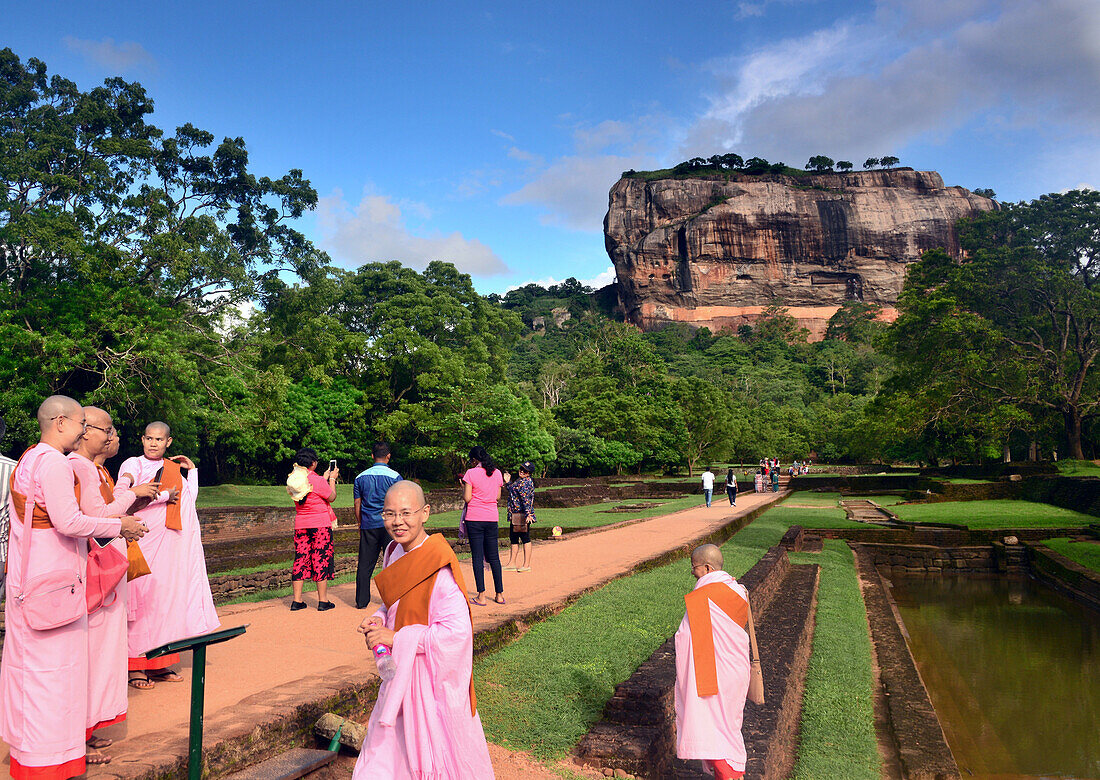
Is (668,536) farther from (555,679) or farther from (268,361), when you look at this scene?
(268,361)

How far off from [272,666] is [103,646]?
132 cm

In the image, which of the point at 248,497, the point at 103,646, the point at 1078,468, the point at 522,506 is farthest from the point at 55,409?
the point at 1078,468

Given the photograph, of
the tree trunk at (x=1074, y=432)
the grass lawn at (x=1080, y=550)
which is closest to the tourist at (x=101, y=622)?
the grass lawn at (x=1080, y=550)

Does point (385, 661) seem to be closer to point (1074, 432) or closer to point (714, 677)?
point (714, 677)

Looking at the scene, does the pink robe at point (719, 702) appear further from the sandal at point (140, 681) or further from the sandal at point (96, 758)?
the sandal at point (140, 681)

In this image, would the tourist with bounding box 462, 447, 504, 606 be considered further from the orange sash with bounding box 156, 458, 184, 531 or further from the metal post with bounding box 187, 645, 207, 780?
the metal post with bounding box 187, 645, 207, 780

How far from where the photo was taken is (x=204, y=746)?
293cm

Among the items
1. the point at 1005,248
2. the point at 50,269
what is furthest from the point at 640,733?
the point at 1005,248

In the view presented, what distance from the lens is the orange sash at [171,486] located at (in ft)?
14.3

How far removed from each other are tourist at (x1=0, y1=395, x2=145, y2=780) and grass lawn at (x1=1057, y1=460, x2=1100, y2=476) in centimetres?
2558

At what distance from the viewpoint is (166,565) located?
168 inches

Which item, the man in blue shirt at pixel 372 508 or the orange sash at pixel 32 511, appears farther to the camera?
the man in blue shirt at pixel 372 508

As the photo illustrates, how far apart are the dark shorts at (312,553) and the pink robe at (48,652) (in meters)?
3.04

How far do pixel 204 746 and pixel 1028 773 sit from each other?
621 cm
